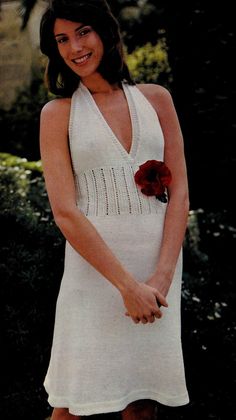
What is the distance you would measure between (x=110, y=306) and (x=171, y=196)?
17.9 inches

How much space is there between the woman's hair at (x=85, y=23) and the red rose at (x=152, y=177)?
397mm

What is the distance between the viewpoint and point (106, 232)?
2592 millimetres

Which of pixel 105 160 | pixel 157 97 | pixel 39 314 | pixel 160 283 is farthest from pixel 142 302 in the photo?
pixel 39 314

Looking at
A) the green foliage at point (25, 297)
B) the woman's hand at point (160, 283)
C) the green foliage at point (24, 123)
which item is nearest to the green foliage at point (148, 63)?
the green foliage at point (24, 123)

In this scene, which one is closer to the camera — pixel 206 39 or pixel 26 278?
pixel 26 278

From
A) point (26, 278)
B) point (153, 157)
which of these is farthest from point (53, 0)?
point (26, 278)

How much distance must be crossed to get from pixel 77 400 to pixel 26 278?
6.21 feet

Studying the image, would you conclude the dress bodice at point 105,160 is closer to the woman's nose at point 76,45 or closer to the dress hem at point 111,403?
the woman's nose at point 76,45

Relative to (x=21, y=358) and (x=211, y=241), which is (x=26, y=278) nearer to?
(x=21, y=358)

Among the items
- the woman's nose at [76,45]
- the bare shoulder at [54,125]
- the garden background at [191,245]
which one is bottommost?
the garden background at [191,245]

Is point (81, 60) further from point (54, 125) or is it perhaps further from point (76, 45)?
point (54, 125)

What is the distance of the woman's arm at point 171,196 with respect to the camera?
254cm

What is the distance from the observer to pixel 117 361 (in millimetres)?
2549

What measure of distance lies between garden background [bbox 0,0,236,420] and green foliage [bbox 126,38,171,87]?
1306 mm
